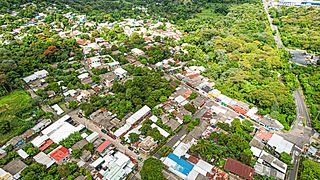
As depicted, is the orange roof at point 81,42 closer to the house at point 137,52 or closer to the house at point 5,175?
the house at point 137,52

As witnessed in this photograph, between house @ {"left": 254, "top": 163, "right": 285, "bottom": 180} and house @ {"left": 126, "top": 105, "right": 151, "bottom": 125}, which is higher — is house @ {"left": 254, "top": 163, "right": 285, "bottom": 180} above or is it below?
above

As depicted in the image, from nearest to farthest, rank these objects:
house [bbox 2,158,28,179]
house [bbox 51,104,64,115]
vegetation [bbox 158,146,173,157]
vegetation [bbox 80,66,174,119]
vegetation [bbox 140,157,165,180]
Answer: vegetation [bbox 140,157,165,180], house [bbox 2,158,28,179], vegetation [bbox 158,146,173,157], house [bbox 51,104,64,115], vegetation [bbox 80,66,174,119]

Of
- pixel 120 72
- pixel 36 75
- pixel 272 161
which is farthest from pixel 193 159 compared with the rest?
pixel 36 75

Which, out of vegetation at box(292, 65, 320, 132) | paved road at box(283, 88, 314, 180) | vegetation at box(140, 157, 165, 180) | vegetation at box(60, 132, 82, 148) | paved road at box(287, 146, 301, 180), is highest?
vegetation at box(292, 65, 320, 132)

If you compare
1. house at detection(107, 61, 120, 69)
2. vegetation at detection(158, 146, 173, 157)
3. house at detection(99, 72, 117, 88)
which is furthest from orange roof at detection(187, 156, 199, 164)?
house at detection(107, 61, 120, 69)

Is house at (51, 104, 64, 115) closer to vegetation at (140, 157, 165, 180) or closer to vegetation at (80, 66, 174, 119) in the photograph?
vegetation at (80, 66, 174, 119)

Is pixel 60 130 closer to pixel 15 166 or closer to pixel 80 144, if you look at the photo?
pixel 80 144

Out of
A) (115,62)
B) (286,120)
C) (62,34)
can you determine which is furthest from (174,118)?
(62,34)
